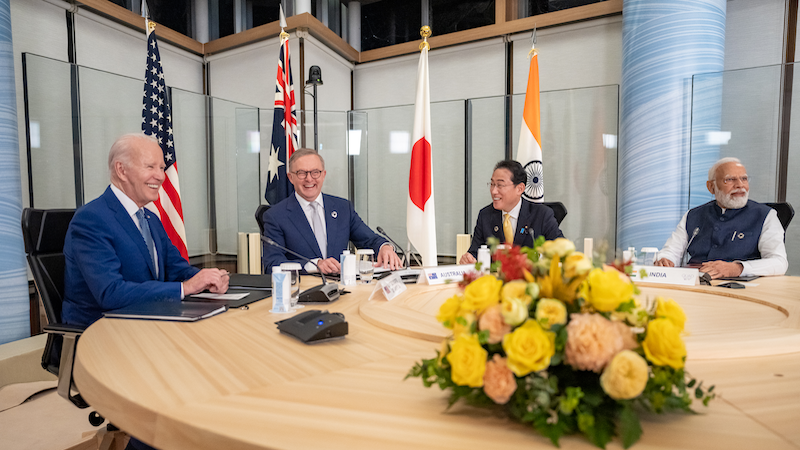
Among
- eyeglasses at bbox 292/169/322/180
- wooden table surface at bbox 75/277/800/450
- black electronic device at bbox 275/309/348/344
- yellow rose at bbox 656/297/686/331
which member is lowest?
wooden table surface at bbox 75/277/800/450

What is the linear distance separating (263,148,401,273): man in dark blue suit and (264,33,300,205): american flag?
135 cm

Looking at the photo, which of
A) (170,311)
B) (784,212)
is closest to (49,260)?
(170,311)

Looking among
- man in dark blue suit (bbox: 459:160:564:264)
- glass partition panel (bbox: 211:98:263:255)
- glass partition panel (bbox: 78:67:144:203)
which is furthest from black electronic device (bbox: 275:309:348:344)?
glass partition panel (bbox: 211:98:263:255)

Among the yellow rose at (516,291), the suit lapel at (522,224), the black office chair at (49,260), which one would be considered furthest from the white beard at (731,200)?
the black office chair at (49,260)

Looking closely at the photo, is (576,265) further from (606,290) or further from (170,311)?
(170,311)

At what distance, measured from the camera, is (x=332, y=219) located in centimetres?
289

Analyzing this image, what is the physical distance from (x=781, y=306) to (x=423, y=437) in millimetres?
1543

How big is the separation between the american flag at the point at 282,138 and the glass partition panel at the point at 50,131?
1598 mm

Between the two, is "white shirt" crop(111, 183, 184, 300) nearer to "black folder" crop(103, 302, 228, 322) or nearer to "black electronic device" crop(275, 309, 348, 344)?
"black folder" crop(103, 302, 228, 322)

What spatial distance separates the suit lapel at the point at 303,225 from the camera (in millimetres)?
2762

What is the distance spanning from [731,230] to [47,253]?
3804 millimetres

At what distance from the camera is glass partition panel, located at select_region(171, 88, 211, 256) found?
4.27 m

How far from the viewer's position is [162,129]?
12.3ft

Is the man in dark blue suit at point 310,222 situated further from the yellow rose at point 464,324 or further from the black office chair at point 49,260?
the yellow rose at point 464,324
